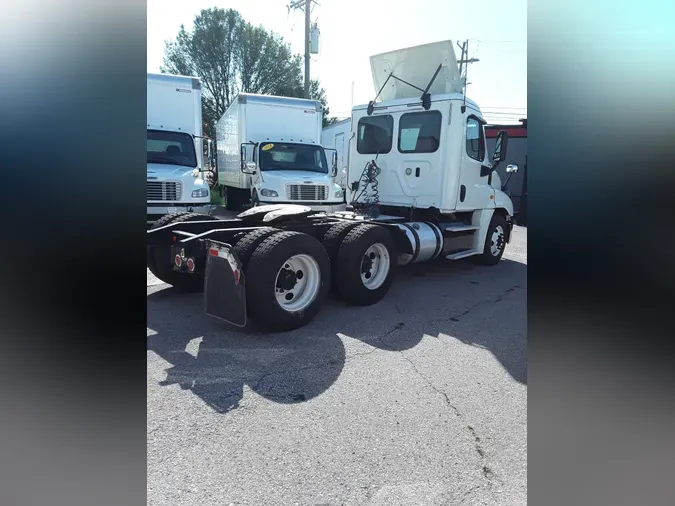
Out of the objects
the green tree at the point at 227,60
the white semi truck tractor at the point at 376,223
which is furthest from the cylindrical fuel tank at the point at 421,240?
the green tree at the point at 227,60

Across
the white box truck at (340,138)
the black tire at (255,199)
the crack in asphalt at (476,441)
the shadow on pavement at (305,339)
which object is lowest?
the crack in asphalt at (476,441)

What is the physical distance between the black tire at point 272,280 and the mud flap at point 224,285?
0.52 feet

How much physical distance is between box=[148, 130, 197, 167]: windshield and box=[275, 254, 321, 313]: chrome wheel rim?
657 cm

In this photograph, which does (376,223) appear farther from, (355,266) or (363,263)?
(355,266)

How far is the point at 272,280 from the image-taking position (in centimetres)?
473

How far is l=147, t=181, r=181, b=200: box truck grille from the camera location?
9.58 m

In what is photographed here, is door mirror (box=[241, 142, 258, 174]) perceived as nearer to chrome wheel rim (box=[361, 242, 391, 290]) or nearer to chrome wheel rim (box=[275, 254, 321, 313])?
chrome wheel rim (box=[361, 242, 391, 290])

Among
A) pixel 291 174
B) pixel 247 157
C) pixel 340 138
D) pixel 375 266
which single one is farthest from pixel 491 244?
pixel 340 138

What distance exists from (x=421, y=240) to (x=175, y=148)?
663cm

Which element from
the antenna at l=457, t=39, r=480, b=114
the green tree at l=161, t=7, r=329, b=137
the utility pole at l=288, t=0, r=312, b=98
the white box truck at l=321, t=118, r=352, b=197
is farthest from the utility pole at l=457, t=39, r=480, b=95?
the green tree at l=161, t=7, r=329, b=137

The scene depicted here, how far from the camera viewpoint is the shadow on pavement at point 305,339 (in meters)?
3.78
